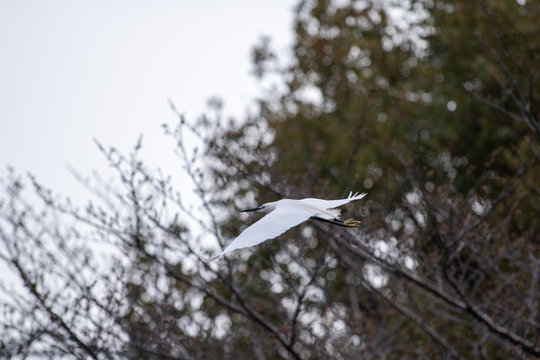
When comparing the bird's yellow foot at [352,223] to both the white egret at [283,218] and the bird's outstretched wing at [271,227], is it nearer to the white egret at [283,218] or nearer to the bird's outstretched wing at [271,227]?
the white egret at [283,218]

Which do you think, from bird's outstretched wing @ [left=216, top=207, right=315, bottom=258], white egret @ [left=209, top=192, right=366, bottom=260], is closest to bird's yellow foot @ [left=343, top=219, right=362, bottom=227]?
white egret @ [left=209, top=192, right=366, bottom=260]

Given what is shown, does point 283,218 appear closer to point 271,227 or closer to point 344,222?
point 271,227

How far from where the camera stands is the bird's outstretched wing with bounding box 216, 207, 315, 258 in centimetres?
498

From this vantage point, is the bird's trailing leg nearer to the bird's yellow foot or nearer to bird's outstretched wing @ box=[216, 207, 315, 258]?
the bird's yellow foot

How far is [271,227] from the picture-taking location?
511 centimetres

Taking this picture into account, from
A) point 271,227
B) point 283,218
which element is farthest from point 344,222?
point 271,227

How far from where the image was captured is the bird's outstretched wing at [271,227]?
16.4 ft

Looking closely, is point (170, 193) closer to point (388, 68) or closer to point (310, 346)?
point (310, 346)

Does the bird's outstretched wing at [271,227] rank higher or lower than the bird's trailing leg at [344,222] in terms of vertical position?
lower

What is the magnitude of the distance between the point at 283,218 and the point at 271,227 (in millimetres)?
134

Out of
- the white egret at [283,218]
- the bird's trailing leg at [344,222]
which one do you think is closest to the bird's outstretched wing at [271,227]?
the white egret at [283,218]

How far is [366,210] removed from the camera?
6.84m

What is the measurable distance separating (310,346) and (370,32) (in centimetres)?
958

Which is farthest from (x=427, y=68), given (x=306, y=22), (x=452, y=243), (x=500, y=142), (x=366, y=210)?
(x=452, y=243)
